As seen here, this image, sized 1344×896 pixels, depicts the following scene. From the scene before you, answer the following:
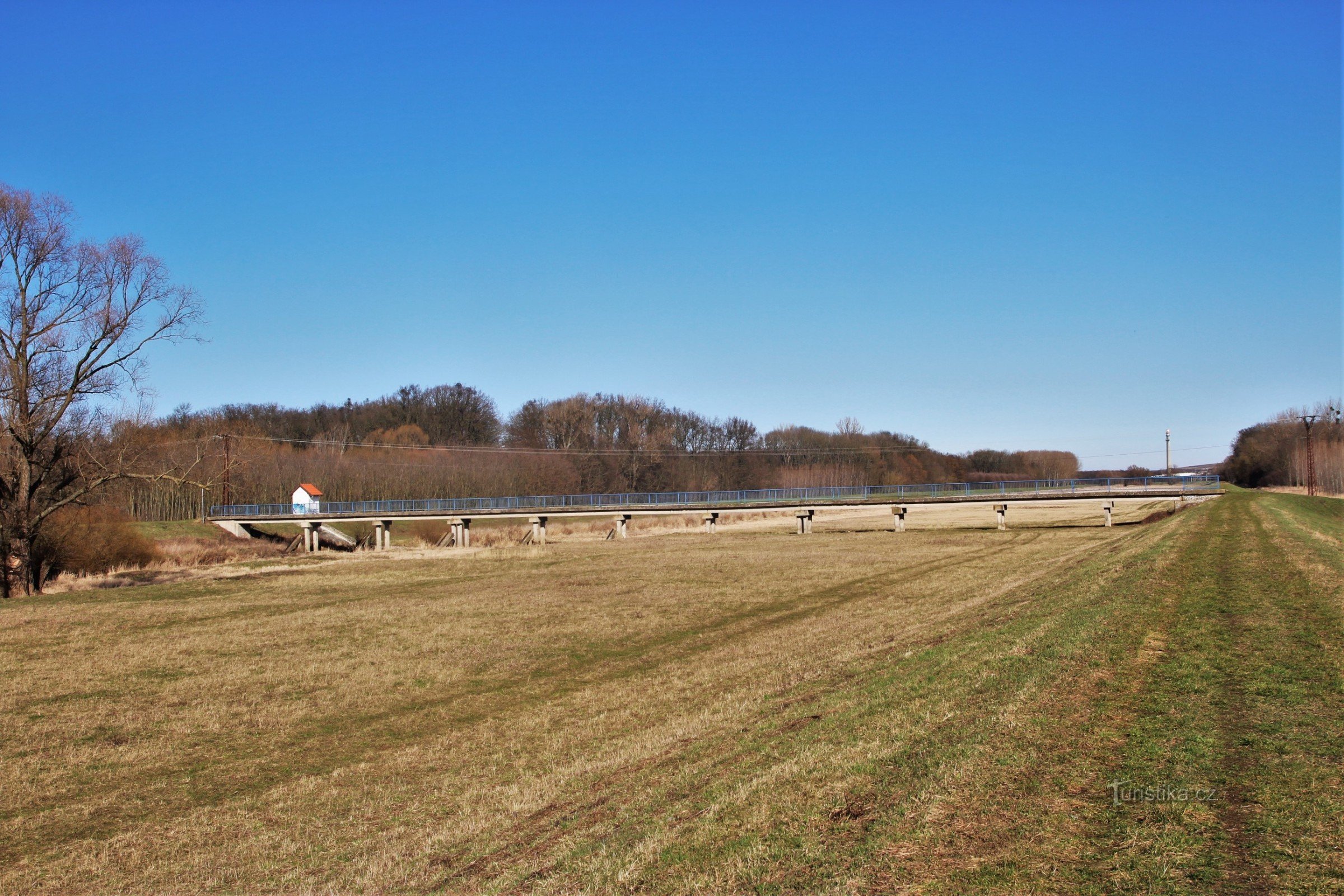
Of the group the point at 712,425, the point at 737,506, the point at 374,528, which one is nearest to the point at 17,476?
the point at 374,528

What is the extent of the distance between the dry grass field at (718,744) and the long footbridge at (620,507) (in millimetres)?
42047

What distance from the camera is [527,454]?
117 m

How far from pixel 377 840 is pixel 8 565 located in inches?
1235

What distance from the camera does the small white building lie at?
78750mm

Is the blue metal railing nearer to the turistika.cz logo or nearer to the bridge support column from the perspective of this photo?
the bridge support column

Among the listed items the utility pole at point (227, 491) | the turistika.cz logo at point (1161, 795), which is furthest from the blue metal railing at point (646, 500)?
the turistika.cz logo at point (1161, 795)

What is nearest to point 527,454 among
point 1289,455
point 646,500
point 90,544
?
point 646,500

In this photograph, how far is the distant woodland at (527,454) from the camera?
312ft

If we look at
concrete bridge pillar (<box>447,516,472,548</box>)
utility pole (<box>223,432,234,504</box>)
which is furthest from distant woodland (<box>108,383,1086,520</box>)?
concrete bridge pillar (<box>447,516,472,548</box>)

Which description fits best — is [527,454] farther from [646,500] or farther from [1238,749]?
[1238,749]

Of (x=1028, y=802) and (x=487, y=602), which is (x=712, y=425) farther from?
(x=1028, y=802)

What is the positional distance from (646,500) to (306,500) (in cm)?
3243

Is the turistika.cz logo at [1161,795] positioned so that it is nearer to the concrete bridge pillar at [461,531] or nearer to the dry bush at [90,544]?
the dry bush at [90,544]

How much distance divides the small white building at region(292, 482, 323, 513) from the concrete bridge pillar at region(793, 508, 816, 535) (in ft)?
145
